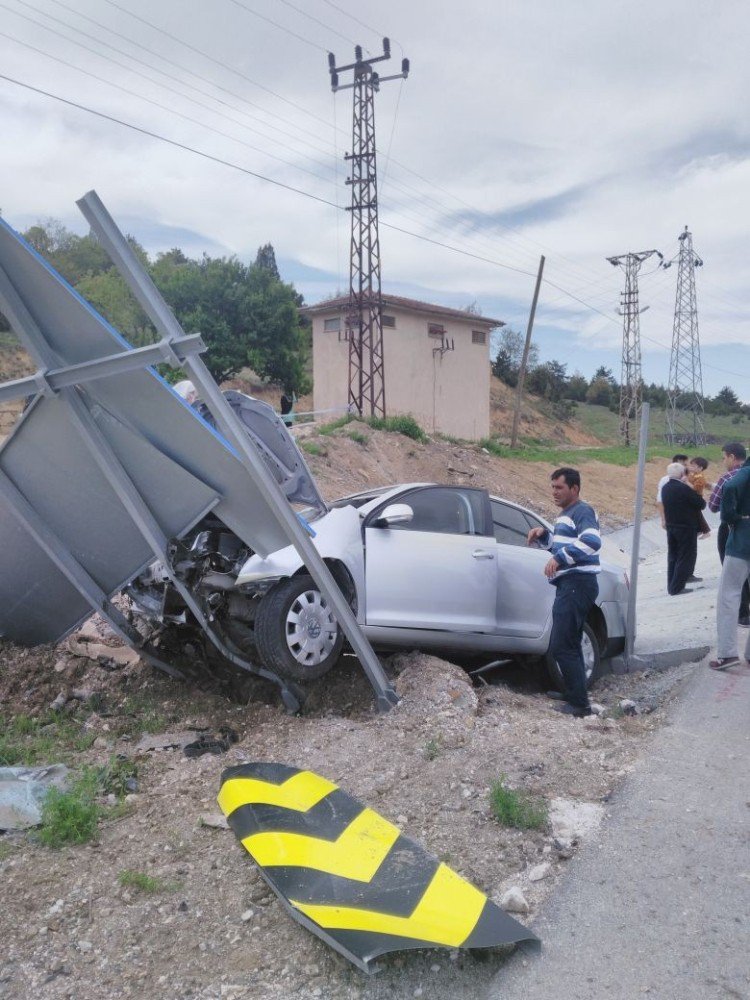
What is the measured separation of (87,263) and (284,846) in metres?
57.7

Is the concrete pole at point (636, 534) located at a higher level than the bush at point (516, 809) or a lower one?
higher

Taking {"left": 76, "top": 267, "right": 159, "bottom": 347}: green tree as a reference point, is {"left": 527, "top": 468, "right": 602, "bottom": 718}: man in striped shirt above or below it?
below

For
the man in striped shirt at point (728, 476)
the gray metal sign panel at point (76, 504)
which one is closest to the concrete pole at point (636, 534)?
the man in striped shirt at point (728, 476)

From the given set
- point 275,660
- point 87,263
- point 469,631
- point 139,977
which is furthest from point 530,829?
point 87,263

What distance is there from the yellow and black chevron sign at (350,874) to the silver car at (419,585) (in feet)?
5.17

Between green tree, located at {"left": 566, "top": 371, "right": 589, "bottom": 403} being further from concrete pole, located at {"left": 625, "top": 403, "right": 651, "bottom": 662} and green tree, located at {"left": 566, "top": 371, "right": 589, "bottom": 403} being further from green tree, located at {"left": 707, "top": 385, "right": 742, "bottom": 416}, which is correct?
concrete pole, located at {"left": 625, "top": 403, "right": 651, "bottom": 662}

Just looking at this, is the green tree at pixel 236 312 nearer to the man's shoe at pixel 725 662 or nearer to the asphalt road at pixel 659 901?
the man's shoe at pixel 725 662

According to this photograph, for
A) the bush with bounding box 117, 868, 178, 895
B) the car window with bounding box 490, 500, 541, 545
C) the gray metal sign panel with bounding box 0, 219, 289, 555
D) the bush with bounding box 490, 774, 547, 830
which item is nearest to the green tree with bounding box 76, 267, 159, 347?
the car window with bounding box 490, 500, 541, 545

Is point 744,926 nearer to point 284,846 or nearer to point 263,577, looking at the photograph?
point 284,846

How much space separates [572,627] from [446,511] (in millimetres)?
1499

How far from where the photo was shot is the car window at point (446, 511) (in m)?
7.23

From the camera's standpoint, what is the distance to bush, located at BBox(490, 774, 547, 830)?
165 inches

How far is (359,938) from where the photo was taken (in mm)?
3236

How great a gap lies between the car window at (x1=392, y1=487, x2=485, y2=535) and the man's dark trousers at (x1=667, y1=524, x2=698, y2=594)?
5094 mm
